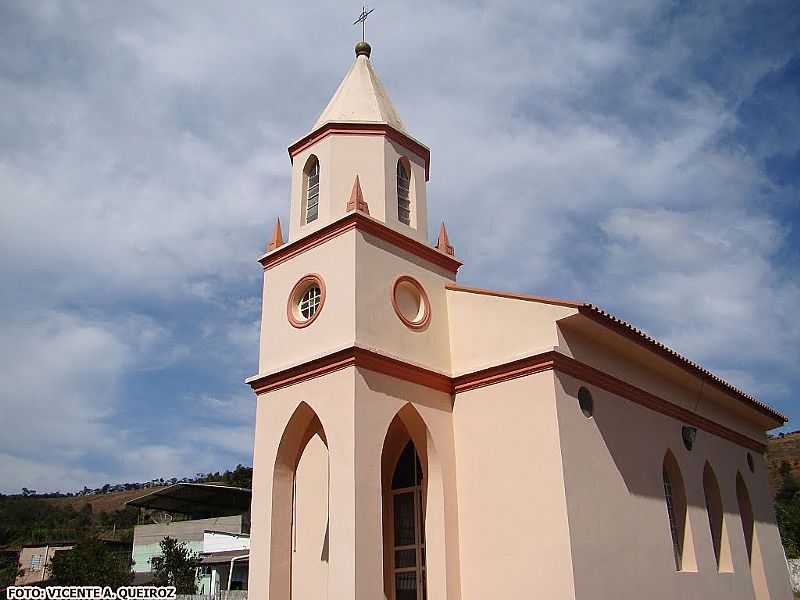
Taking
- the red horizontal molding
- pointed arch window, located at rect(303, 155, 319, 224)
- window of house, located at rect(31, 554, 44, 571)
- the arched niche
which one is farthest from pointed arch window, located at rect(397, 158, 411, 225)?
window of house, located at rect(31, 554, 44, 571)

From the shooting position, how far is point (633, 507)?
13.8 meters

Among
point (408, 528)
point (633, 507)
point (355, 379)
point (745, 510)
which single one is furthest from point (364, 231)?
point (745, 510)

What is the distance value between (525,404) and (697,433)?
676 centimetres

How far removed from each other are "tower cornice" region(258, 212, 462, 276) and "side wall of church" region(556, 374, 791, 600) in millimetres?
3791

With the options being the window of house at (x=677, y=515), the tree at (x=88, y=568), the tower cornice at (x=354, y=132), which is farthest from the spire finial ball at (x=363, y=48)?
the tree at (x=88, y=568)

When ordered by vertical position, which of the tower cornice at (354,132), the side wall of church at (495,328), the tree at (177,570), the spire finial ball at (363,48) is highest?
the spire finial ball at (363,48)

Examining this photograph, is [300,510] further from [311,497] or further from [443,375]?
[443,375]

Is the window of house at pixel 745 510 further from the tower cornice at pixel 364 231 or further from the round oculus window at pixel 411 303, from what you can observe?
the round oculus window at pixel 411 303

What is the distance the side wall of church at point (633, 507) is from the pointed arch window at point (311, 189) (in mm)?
6094

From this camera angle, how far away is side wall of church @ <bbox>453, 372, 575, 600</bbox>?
1194cm

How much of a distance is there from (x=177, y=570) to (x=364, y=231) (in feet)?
67.3

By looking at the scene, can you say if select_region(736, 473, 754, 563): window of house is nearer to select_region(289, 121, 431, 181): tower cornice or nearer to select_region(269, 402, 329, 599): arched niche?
select_region(269, 402, 329, 599): arched niche

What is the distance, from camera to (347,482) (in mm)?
11789

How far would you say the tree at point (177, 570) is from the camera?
28266 millimetres
